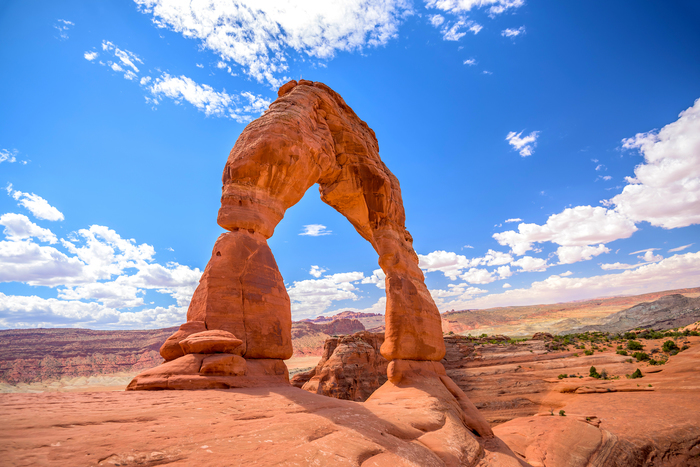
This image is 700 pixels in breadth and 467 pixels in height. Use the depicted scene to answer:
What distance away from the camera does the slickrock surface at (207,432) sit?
306 cm

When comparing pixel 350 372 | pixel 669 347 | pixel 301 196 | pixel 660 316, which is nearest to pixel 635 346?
pixel 669 347

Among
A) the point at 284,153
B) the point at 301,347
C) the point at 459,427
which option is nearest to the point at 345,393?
the point at 459,427

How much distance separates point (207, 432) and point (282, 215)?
7.63 meters

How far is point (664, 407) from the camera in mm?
15797

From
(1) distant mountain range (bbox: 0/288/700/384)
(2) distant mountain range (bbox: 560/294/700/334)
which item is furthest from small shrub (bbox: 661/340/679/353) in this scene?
(1) distant mountain range (bbox: 0/288/700/384)

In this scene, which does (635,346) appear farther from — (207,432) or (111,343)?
(111,343)

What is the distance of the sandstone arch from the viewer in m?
8.27

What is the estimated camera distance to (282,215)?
10844 millimetres

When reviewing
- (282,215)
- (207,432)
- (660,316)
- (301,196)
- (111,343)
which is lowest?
(660,316)

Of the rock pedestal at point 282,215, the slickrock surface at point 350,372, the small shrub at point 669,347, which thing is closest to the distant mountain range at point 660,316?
the small shrub at point 669,347

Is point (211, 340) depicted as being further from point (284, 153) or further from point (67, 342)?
point (67, 342)

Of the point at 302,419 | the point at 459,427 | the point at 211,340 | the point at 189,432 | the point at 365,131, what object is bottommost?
the point at 459,427

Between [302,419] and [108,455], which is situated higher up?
[108,455]

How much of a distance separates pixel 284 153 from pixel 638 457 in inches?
701
